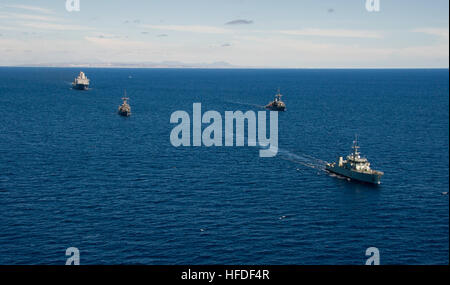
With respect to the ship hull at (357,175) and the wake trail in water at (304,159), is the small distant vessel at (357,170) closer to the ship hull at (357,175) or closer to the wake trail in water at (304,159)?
the ship hull at (357,175)

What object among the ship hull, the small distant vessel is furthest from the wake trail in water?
the small distant vessel

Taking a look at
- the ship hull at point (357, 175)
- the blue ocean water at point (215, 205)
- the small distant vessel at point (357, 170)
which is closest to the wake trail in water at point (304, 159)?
the blue ocean water at point (215, 205)

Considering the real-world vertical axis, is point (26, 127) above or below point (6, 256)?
above

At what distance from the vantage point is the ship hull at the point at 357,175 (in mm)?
115188

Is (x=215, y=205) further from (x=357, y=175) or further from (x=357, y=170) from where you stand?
(x=357, y=170)

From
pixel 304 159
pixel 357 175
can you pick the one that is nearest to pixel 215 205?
pixel 357 175

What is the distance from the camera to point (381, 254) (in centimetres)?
7656

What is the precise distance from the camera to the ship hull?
11519 cm

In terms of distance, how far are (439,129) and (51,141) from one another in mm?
161029

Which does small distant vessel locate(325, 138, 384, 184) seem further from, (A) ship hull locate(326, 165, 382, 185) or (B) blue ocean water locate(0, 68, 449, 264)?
(B) blue ocean water locate(0, 68, 449, 264)

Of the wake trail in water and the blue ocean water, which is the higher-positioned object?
the wake trail in water

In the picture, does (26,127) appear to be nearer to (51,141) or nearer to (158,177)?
(51,141)

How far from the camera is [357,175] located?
391 feet
